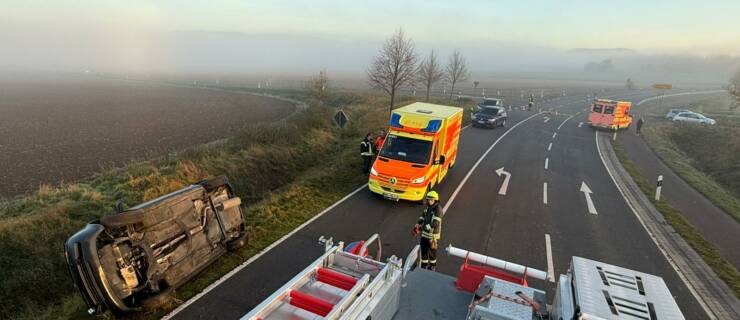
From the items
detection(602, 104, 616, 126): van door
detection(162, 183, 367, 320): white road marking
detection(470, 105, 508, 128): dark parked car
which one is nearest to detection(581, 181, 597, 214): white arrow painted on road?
detection(162, 183, 367, 320): white road marking

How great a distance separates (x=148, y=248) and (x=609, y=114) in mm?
33944

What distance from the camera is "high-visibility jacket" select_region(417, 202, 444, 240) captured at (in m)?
7.54

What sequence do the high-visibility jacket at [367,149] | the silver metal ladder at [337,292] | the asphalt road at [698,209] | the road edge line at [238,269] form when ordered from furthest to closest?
the high-visibility jacket at [367,149] < the asphalt road at [698,209] < the road edge line at [238,269] < the silver metal ladder at [337,292]

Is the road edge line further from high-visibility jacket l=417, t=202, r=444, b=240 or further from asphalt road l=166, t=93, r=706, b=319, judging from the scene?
high-visibility jacket l=417, t=202, r=444, b=240

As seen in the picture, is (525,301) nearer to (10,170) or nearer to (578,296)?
(578,296)

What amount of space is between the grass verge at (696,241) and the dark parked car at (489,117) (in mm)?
12686

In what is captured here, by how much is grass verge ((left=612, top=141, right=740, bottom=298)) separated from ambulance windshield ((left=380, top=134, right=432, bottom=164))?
807cm

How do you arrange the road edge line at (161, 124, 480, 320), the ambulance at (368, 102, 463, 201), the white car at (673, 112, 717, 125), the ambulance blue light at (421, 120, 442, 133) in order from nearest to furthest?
the road edge line at (161, 124, 480, 320) < the ambulance at (368, 102, 463, 201) < the ambulance blue light at (421, 120, 442, 133) < the white car at (673, 112, 717, 125)

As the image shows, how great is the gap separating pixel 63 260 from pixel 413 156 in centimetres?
1020

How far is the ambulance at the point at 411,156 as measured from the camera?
39.4 feet

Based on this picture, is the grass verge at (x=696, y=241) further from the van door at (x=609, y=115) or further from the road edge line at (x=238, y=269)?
the van door at (x=609, y=115)

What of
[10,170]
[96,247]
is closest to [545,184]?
[96,247]

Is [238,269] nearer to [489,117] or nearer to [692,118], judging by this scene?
[489,117]

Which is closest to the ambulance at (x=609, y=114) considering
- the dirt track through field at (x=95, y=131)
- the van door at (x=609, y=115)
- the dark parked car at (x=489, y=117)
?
the van door at (x=609, y=115)
